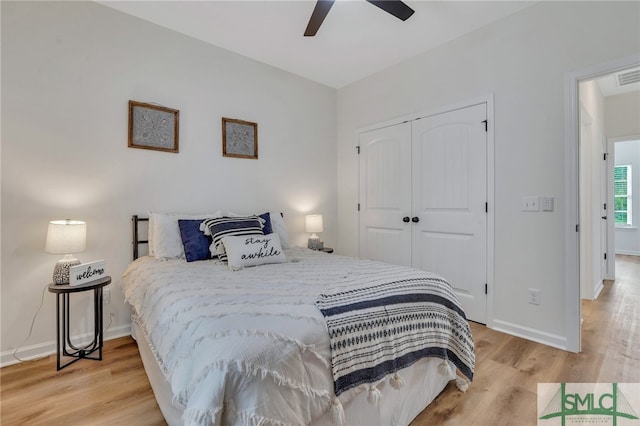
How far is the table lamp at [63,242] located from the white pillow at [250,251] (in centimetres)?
97

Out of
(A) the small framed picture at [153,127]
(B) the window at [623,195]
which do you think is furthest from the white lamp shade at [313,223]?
(B) the window at [623,195]

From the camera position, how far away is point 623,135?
13.6 feet

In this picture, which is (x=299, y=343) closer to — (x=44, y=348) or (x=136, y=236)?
(x=136, y=236)

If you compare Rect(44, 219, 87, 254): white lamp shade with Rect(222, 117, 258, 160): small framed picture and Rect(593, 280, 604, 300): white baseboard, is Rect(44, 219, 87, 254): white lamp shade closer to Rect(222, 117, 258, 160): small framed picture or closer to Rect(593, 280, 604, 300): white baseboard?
Rect(222, 117, 258, 160): small framed picture

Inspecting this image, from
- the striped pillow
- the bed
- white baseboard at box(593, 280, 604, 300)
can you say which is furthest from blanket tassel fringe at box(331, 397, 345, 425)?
white baseboard at box(593, 280, 604, 300)

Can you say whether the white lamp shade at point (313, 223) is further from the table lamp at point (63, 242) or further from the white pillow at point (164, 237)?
the table lamp at point (63, 242)

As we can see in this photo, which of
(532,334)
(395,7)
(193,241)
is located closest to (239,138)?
(193,241)

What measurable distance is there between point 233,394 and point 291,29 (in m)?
2.96

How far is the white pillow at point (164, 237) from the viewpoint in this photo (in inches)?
94.3

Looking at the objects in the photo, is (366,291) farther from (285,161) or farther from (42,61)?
(42,61)

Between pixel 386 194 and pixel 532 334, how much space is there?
1934 mm

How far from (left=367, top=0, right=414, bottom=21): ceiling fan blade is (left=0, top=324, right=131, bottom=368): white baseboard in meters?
3.23

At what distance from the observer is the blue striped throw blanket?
3.99 ft

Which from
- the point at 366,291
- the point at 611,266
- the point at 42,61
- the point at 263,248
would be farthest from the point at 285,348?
the point at 611,266
